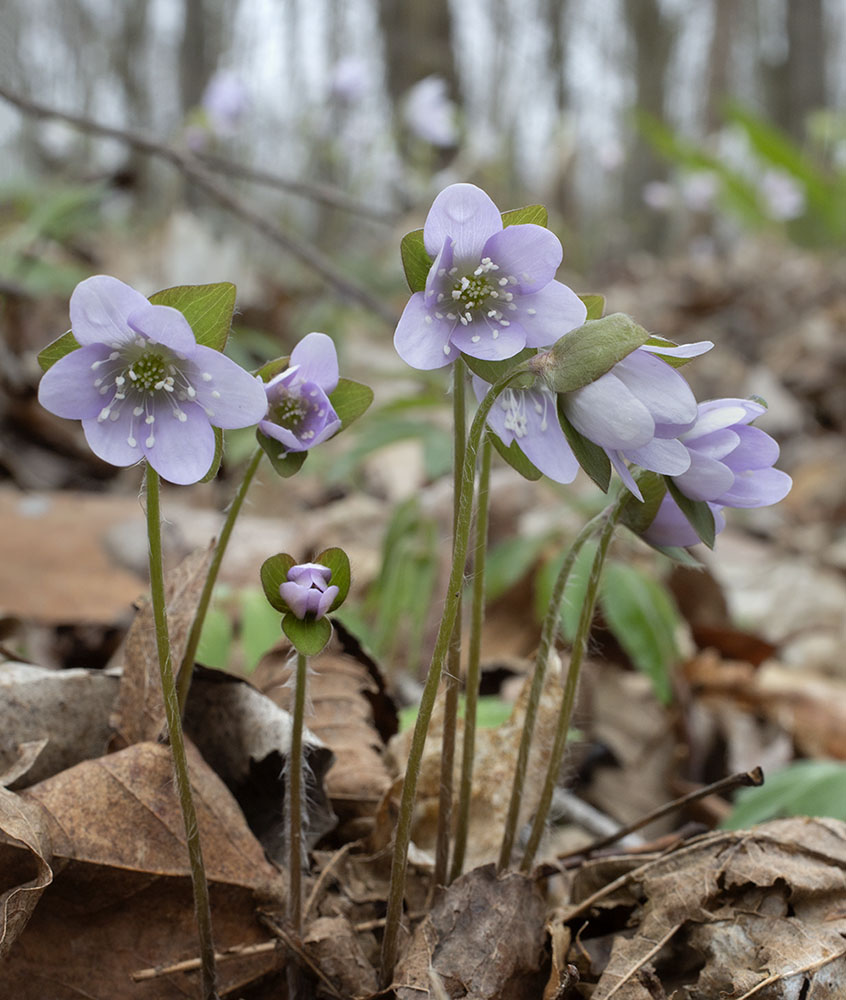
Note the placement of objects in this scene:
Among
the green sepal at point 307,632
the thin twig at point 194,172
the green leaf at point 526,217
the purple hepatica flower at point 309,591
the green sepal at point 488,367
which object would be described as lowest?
the green sepal at point 307,632

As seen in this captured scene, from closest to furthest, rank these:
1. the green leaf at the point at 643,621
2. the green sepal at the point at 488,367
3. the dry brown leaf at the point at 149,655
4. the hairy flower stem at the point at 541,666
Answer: the green sepal at the point at 488,367 → the hairy flower stem at the point at 541,666 → the dry brown leaf at the point at 149,655 → the green leaf at the point at 643,621

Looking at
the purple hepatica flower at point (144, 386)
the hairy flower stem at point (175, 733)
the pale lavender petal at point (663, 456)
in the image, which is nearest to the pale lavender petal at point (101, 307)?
the purple hepatica flower at point (144, 386)

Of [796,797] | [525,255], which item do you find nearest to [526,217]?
[525,255]

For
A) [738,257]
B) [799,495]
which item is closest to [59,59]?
[738,257]

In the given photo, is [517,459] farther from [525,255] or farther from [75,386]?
[75,386]

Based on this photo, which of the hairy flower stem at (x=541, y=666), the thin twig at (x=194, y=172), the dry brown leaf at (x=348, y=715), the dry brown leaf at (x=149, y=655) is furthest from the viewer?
the thin twig at (x=194, y=172)

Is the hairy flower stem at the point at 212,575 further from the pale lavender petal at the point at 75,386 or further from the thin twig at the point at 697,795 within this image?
the thin twig at the point at 697,795
